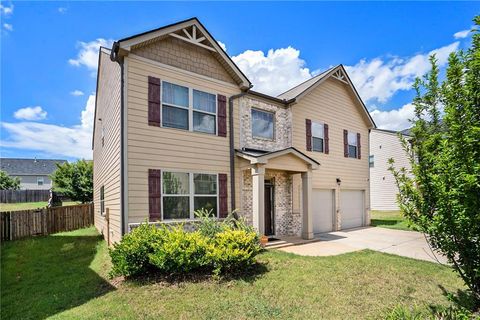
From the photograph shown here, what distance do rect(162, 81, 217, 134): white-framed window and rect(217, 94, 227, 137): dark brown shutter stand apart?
0.51ft

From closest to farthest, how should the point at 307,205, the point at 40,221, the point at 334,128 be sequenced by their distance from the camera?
the point at 307,205 < the point at 40,221 < the point at 334,128

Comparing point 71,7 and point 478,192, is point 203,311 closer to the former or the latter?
point 478,192

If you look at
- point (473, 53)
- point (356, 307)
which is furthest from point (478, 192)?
point (356, 307)

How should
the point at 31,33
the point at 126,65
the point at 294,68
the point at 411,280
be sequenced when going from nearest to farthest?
1. the point at 411,280
2. the point at 126,65
3. the point at 31,33
4. the point at 294,68

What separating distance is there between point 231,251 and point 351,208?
36.3 ft

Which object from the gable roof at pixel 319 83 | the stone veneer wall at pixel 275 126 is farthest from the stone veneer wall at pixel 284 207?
the gable roof at pixel 319 83

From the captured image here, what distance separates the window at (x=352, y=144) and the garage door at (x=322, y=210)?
2979mm

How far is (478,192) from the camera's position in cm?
314

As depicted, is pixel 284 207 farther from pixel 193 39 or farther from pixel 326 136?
pixel 193 39

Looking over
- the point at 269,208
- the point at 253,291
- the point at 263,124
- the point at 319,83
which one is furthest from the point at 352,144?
the point at 253,291

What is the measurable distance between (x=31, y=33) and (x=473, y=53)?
11.8 m

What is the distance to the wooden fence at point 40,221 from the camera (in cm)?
1219

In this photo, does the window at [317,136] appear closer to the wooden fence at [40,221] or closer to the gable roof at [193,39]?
the gable roof at [193,39]

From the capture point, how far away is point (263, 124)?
37.9ft
